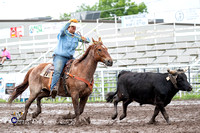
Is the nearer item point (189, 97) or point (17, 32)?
point (189, 97)

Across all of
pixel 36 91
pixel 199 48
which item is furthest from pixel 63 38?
pixel 199 48

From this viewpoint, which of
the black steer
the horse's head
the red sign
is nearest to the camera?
the horse's head

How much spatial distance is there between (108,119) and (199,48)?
10596mm

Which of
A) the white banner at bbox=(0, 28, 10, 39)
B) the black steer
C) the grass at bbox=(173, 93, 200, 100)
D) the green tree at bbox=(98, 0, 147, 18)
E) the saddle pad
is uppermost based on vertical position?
the green tree at bbox=(98, 0, 147, 18)

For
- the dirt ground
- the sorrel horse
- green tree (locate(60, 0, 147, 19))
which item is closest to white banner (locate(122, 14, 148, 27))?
the dirt ground

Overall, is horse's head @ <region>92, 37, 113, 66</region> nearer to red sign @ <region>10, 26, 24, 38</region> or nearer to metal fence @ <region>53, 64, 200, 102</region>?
metal fence @ <region>53, 64, 200, 102</region>

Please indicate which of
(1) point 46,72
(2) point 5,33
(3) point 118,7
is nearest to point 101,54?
(1) point 46,72

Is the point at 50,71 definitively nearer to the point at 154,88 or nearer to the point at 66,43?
the point at 66,43

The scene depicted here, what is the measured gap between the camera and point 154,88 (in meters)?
7.92

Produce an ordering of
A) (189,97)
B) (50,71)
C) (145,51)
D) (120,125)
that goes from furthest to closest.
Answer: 1. (145,51)
2. (189,97)
3. (50,71)
4. (120,125)

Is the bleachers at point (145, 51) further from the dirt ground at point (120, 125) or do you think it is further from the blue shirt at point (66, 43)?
the blue shirt at point (66, 43)

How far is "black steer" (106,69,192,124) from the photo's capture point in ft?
25.6

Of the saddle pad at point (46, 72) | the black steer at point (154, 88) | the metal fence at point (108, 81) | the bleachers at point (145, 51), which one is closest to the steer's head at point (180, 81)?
the black steer at point (154, 88)

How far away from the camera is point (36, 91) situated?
333 inches
